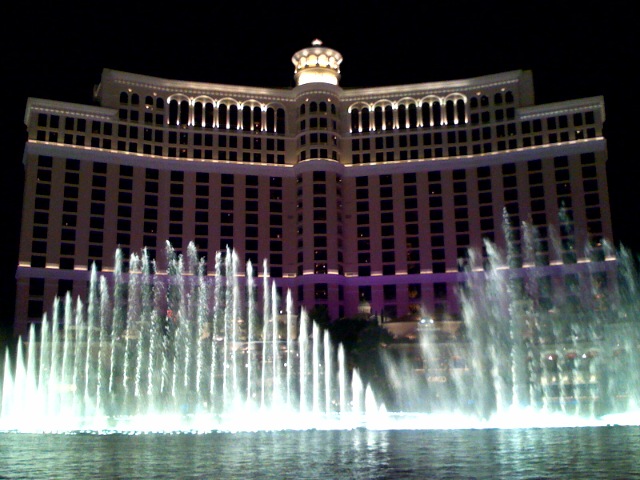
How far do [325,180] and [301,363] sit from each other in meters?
40.5

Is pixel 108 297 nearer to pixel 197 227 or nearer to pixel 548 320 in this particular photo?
pixel 197 227

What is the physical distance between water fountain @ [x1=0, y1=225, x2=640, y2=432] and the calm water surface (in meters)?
6.22

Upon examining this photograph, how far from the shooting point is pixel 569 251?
8931 cm

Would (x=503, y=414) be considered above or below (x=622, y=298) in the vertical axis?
below

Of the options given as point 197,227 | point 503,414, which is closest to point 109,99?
point 197,227

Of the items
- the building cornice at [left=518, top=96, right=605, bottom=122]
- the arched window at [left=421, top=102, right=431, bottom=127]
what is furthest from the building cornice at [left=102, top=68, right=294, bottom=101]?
the building cornice at [left=518, top=96, right=605, bottom=122]

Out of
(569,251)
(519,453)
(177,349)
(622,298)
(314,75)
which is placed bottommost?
(519,453)

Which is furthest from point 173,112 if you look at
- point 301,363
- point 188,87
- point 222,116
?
point 301,363

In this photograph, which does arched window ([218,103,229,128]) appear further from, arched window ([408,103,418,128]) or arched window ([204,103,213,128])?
arched window ([408,103,418,128])

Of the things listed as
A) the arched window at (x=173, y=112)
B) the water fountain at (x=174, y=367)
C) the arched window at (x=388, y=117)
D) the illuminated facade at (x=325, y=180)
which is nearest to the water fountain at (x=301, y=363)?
the water fountain at (x=174, y=367)

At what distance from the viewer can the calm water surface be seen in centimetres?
1770

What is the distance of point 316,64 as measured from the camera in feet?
327

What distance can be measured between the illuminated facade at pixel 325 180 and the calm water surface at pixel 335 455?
60235mm

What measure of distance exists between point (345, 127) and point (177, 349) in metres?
44.5
